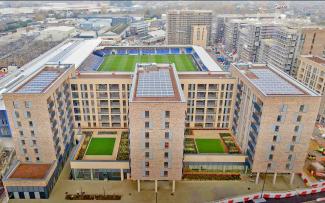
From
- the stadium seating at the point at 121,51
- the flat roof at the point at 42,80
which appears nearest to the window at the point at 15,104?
the flat roof at the point at 42,80

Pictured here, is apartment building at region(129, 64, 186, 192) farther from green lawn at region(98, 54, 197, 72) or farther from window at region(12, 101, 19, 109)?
green lawn at region(98, 54, 197, 72)

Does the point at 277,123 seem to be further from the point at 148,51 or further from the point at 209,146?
the point at 148,51

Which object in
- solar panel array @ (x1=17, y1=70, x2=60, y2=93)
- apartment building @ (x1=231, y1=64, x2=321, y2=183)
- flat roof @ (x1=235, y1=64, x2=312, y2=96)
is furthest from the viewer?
solar panel array @ (x1=17, y1=70, x2=60, y2=93)

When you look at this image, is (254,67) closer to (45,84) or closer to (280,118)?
(280,118)

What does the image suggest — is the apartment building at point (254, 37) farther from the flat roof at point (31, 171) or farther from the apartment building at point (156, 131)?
the flat roof at point (31, 171)

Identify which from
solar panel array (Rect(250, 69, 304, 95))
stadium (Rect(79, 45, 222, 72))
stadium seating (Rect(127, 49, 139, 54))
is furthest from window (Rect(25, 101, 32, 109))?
stadium seating (Rect(127, 49, 139, 54))

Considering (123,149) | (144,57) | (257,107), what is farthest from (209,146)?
(144,57)
